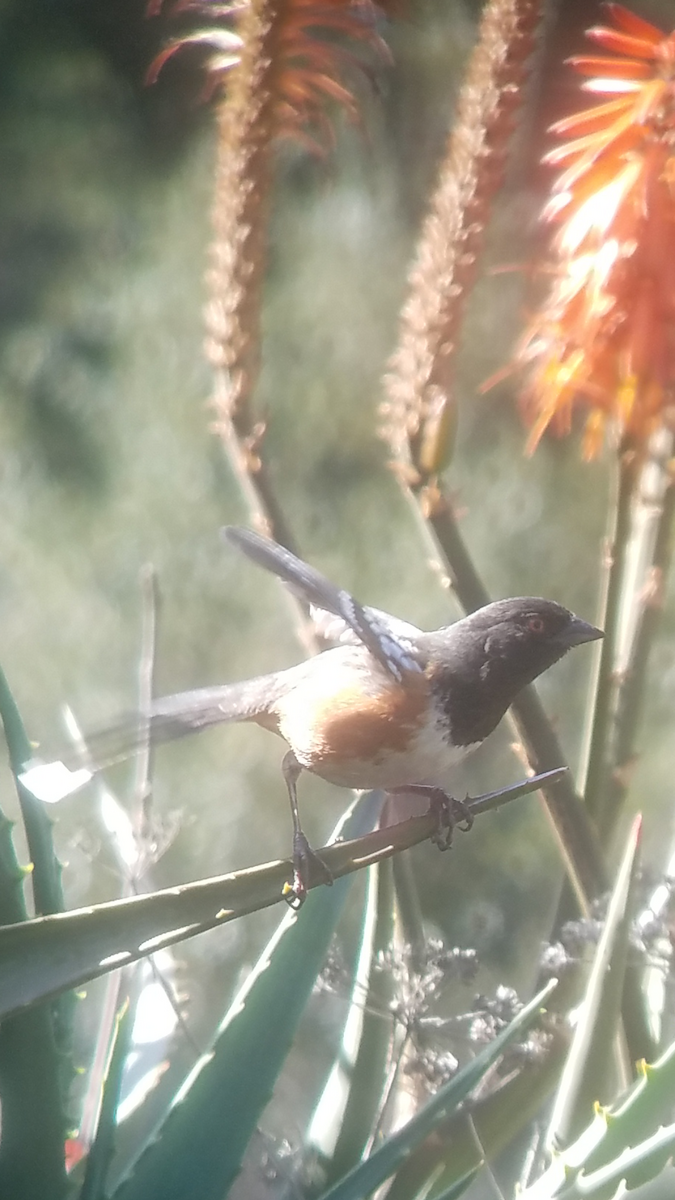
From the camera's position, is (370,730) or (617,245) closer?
(370,730)

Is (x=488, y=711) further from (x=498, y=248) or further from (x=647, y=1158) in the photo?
(x=498, y=248)

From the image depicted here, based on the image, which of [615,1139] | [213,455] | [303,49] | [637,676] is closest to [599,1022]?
[615,1139]

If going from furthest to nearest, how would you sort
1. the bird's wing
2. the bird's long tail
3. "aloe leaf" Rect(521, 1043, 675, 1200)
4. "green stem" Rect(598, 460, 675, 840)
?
"green stem" Rect(598, 460, 675, 840) → the bird's long tail → the bird's wing → "aloe leaf" Rect(521, 1043, 675, 1200)

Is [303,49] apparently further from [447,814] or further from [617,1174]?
[617,1174]

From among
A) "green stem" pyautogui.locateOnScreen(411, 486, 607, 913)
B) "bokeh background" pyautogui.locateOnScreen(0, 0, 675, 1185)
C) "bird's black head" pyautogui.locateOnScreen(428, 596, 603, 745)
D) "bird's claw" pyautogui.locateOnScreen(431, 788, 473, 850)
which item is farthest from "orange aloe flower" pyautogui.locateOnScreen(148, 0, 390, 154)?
"bird's claw" pyautogui.locateOnScreen(431, 788, 473, 850)

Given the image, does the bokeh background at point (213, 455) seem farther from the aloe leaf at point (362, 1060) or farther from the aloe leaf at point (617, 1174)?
the aloe leaf at point (617, 1174)

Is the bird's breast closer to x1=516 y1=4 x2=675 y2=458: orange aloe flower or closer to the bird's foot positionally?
the bird's foot
